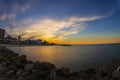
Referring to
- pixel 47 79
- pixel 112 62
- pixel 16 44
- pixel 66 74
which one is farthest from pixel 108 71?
pixel 16 44

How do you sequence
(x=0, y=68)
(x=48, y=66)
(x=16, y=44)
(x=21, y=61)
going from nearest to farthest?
(x=0, y=68) → (x=48, y=66) → (x=21, y=61) → (x=16, y=44)

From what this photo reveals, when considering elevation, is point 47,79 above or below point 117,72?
below

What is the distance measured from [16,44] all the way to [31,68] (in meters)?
99.3

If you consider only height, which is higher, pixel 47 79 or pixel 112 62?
pixel 112 62

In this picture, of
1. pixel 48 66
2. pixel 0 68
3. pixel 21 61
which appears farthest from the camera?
pixel 21 61

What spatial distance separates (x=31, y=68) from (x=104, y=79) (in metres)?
5.00

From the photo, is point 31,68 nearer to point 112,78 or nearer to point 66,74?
point 66,74

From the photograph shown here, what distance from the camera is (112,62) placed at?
34.4 feet

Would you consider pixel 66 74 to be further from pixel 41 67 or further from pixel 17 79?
pixel 17 79

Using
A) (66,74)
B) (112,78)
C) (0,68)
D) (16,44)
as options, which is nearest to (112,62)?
(112,78)

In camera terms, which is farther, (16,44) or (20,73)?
(16,44)

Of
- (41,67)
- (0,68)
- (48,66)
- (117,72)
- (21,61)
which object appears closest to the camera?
(117,72)

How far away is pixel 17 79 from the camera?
8977 millimetres

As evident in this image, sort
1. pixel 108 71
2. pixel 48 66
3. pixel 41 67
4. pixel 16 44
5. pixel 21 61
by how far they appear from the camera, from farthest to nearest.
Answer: pixel 16 44 < pixel 21 61 < pixel 48 66 < pixel 41 67 < pixel 108 71
